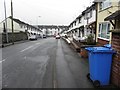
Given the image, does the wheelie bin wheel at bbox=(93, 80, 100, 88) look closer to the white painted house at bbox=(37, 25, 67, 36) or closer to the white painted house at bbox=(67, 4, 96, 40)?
the white painted house at bbox=(67, 4, 96, 40)

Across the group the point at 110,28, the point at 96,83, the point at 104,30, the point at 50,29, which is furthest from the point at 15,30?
the point at 50,29

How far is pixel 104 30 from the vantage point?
15547mm

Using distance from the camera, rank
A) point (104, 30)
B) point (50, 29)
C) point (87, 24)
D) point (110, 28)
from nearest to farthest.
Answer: point (110, 28), point (104, 30), point (87, 24), point (50, 29)

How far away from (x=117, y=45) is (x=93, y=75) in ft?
4.74

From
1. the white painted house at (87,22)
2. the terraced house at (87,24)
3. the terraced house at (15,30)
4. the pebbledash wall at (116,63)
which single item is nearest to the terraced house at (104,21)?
the terraced house at (87,24)

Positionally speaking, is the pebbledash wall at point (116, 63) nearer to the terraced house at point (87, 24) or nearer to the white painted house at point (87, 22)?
the terraced house at point (87, 24)

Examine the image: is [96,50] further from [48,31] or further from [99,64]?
[48,31]

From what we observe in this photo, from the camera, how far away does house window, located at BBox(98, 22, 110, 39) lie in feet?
46.9

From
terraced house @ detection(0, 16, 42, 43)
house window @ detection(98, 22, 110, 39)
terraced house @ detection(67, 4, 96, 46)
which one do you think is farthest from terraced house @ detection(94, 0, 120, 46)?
terraced house @ detection(0, 16, 42, 43)

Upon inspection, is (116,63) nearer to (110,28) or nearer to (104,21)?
(110,28)

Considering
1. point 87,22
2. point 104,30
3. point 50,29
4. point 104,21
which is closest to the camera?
point 104,21

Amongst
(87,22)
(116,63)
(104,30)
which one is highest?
(87,22)

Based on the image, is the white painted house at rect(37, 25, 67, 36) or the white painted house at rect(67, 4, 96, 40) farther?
the white painted house at rect(37, 25, 67, 36)

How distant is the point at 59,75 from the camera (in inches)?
313
